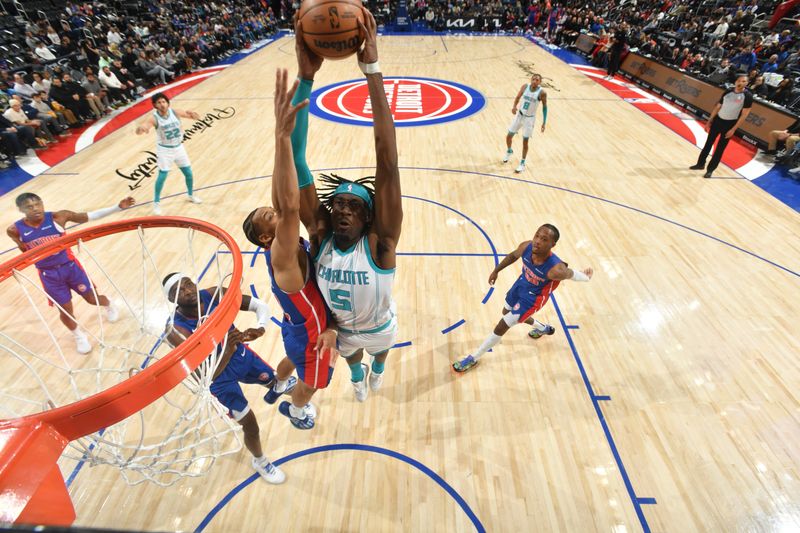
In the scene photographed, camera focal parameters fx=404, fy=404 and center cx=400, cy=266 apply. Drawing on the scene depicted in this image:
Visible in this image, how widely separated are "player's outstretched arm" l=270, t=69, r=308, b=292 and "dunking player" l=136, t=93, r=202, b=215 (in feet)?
16.0

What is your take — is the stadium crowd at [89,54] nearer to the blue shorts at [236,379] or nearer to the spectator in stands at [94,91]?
the spectator in stands at [94,91]

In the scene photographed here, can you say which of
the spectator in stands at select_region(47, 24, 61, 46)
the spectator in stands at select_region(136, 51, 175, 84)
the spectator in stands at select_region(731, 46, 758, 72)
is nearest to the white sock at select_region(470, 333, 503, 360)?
the spectator in stands at select_region(731, 46, 758, 72)

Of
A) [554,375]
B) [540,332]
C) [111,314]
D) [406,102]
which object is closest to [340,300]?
[554,375]

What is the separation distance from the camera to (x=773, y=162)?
323 inches

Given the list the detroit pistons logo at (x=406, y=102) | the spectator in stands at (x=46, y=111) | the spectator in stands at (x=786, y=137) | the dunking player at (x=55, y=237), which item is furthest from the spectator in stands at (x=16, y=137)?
the spectator in stands at (x=786, y=137)

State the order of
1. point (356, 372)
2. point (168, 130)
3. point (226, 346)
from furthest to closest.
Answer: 1. point (168, 130)
2. point (356, 372)
3. point (226, 346)

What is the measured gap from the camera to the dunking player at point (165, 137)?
18.4ft

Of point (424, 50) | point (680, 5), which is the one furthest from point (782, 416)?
point (680, 5)

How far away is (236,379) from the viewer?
2.81 meters

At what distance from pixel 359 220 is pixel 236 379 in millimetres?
1550

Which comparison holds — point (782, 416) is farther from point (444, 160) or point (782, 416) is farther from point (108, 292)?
point (108, 292)

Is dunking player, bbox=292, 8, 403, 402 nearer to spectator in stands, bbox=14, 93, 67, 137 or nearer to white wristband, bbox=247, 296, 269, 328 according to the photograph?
white wristband, bbox=247, 296, 269, 328

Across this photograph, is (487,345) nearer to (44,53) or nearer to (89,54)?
(89,54)

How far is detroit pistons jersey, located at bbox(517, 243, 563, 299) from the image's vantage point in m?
3.44
